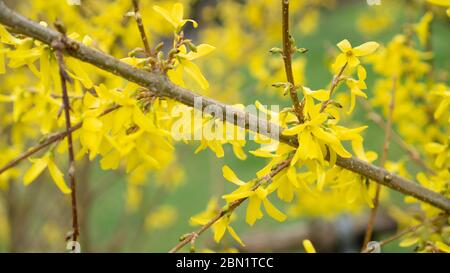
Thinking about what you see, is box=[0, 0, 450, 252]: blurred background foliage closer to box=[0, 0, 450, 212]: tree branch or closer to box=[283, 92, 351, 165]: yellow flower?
box=[0, 0, 450, 212]: tree branch

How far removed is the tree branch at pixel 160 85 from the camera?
0.83 m

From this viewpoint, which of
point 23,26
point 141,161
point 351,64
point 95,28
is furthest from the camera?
point 95,28

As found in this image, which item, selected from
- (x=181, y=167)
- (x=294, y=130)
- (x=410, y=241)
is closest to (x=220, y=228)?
(x=294, y=130)

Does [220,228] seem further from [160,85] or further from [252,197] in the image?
[160,85]

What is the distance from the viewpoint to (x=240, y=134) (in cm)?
103

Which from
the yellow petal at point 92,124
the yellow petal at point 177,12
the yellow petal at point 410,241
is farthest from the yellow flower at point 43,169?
the yellow petal at point 410,241

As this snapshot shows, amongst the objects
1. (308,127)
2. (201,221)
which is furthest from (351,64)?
(201,221)

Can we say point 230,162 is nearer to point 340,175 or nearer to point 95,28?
point 95,28

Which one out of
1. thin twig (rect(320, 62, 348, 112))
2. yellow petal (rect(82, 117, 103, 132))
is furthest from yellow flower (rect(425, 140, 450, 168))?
yellow petal (rect(82, 117, 103, 132))

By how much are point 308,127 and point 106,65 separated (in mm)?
335

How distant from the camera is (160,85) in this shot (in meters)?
0.90

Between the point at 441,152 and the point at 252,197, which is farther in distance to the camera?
the point at 441,152

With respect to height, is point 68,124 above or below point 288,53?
below

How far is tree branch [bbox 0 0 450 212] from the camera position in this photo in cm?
83
